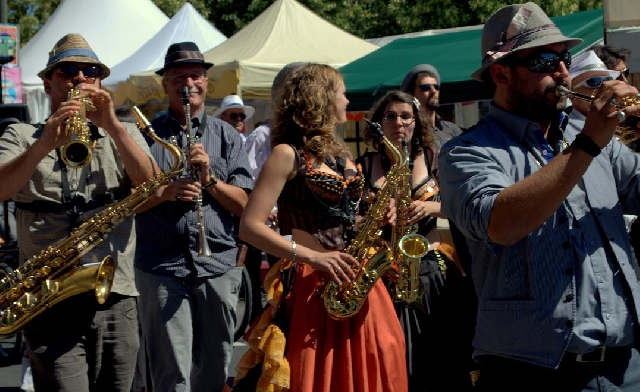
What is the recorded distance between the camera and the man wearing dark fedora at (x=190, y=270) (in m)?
5.58

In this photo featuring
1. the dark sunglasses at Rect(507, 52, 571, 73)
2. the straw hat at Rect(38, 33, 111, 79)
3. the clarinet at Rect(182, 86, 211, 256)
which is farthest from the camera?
the clarinet at Rect(182, 86, 211, 256)

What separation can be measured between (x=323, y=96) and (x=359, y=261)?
0.81 meters

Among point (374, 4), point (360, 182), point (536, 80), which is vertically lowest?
point (374, 4)

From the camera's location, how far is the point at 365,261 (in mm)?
4906

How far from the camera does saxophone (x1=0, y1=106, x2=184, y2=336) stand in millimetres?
4738

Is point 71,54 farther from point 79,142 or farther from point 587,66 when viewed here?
point 587,66

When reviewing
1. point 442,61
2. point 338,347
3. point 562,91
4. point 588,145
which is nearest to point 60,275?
point 338,347

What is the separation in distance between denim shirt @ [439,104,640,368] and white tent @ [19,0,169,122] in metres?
21.7

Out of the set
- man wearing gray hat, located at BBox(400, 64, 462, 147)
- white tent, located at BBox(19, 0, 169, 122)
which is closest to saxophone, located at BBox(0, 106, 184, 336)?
man wearing gray hat, located at BBox(400, 64, 462, 147)

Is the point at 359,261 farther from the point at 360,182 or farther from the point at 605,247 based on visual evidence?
the point at 605,247

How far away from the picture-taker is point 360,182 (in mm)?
5039

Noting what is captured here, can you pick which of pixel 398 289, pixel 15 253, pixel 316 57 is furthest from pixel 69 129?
pixel 316 57

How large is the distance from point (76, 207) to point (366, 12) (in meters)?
25.8

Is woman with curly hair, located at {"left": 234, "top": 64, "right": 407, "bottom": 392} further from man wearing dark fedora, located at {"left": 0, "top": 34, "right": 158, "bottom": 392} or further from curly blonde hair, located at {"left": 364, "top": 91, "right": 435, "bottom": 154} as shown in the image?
curly blonde hair, located at {"left": 364, "top": 91, "right": 435, "bottom": 154}
